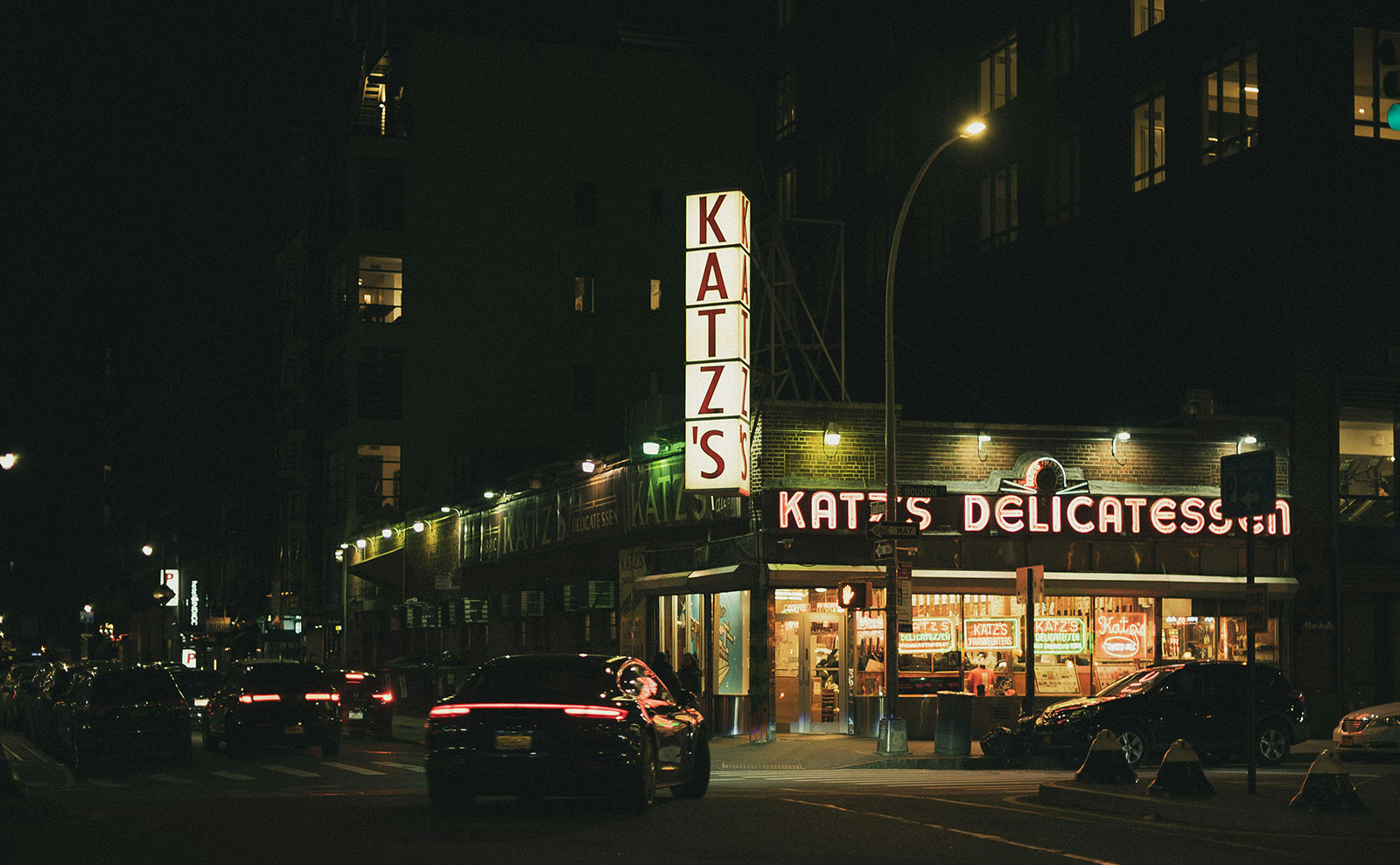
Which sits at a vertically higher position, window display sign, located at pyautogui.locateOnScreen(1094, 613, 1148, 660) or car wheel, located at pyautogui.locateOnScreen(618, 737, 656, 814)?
window display sign, located at pyautogui.locateOnScreen(1094, 613, 1148, 660)

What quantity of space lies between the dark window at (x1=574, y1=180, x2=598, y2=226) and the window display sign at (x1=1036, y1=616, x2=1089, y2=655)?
33812 millimetres

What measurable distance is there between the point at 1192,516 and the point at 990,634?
457 centimetres

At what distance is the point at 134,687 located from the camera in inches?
995

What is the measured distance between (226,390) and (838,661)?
5753 cm

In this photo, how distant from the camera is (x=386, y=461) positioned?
199 feet

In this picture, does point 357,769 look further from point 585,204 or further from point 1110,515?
point 585,204

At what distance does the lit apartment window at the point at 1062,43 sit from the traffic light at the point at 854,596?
20.7 m

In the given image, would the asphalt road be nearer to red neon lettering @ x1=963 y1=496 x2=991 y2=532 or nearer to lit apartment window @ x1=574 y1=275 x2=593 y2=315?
red neon lettering @ x1=963 y1=496 x2=991 y2=532

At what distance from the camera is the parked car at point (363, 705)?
33438 millimetres

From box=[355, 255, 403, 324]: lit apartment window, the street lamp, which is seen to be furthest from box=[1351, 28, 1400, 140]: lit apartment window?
box=[355, 255, 403, 324]: lit apartment window

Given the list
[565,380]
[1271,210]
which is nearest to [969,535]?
[1271,210]

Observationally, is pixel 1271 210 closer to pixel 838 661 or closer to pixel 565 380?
pixel 838 661

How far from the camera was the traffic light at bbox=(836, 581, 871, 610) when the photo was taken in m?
27.9

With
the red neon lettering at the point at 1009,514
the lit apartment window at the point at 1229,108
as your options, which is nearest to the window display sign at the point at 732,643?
the red neon lettering at the point at 1009,514
